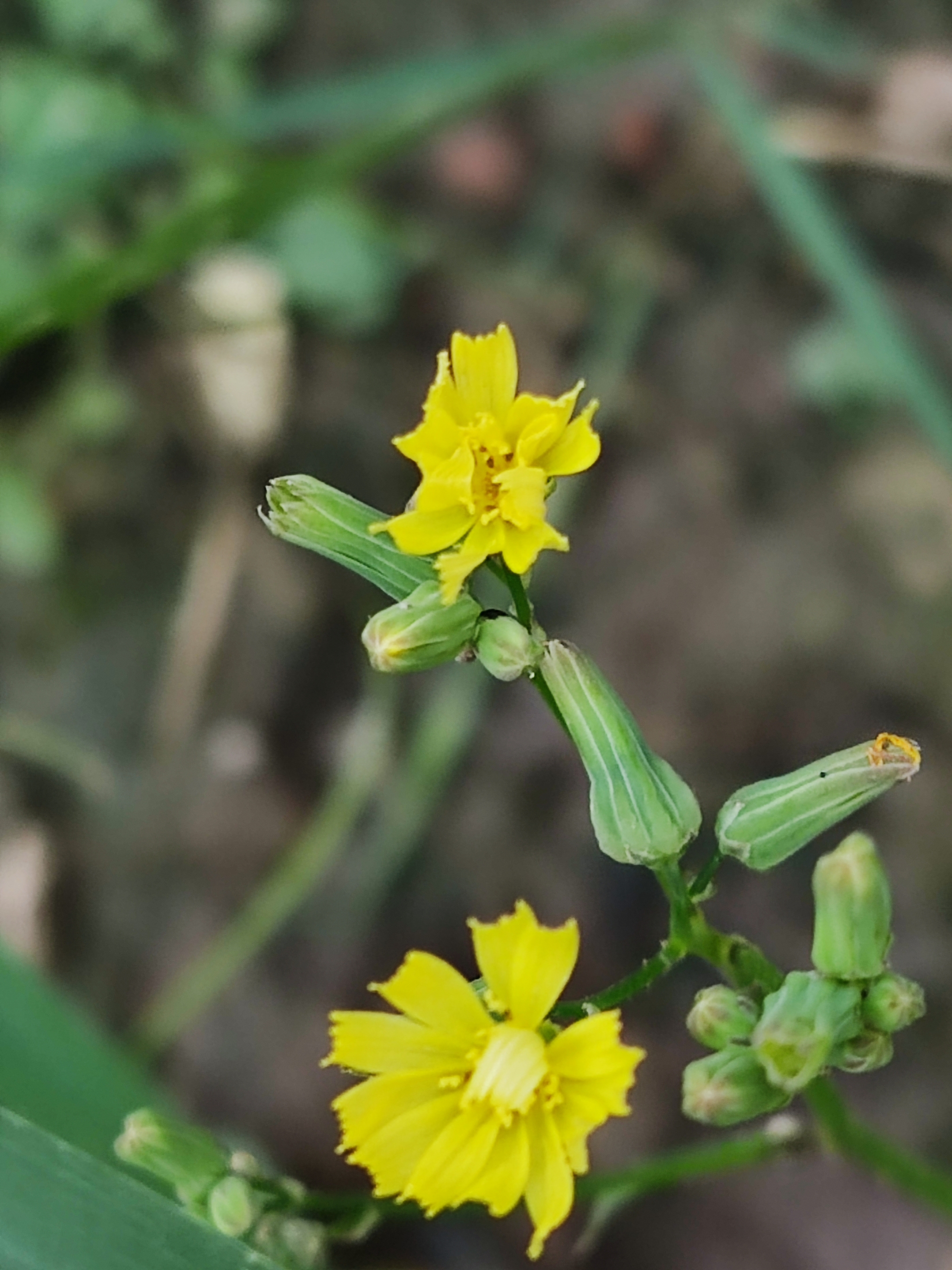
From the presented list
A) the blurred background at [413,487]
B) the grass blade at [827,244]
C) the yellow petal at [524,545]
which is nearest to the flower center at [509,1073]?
the yellow petal at [524,545]

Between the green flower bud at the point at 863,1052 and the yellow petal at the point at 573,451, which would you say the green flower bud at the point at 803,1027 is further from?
the yellow petal at the point at 573,451

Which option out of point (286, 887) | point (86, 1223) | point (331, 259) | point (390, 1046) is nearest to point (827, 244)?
point (331, 259)

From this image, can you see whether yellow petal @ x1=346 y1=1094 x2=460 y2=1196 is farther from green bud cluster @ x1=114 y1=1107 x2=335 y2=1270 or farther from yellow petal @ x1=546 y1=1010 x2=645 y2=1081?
green bud cluster @ x1=114 y1=1107 x2=335 y2=1270

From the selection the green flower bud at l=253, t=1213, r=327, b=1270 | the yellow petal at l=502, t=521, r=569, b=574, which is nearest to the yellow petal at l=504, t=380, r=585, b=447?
the yellow petal at l=502, t=521, r=569, b=574

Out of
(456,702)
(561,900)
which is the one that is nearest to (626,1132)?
(561,900)

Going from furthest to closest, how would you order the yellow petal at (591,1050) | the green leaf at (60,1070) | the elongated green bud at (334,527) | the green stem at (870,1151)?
1. the green leaf at (60,1070)
2. the green stem at (870,1151)
3. the elongated green bud at (334,527)
4. the yellow petal at (591,1050)

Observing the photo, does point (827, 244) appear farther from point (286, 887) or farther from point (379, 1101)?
point (379, 1101)
